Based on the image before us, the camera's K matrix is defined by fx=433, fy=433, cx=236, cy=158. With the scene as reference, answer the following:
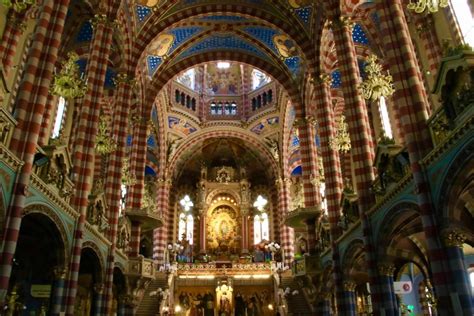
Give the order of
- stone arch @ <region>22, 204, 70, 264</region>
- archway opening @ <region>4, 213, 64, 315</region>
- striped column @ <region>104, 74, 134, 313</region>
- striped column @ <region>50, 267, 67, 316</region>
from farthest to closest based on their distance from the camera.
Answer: striped column @ <region>104, 74, 134, 313</region>, archway opening @ <region>4, 213, 64, 315</region>, striped column @ <region>50, 267, 67, 316</region>, stone arch @ <region>22, 204, 70, 264</region>

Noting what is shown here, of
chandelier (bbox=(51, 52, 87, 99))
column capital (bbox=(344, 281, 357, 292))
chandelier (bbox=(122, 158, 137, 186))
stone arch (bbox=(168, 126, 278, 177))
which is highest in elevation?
stone arch (bbox=(168, 126, 278, 177))

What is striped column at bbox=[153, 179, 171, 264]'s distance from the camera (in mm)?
31431

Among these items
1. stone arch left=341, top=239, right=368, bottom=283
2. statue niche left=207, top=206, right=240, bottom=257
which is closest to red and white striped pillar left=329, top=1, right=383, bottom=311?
stone arch left=341, top=239, right=368, bottom=283

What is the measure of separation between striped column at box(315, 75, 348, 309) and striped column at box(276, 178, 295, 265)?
12.2m

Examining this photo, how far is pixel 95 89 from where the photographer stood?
634 inches

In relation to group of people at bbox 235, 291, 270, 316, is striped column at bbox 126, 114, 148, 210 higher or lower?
higher

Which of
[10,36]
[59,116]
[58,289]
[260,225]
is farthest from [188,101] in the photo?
[58,289]

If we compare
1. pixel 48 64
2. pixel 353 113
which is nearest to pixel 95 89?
pixel 48 64

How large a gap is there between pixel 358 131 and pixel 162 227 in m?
20.5

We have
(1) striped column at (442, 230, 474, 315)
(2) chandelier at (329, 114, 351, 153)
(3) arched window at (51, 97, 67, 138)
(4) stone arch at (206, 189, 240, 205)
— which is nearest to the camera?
(1) striped column at (442, 230, 474, 315)

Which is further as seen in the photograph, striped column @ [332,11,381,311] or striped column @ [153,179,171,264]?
striped column @ [153,179,171,264]

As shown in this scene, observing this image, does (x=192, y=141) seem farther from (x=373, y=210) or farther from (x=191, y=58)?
(x=373, y=210)

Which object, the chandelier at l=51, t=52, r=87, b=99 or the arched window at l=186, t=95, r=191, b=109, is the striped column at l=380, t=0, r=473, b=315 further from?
the arched window at l=186, t=95, r=191, b=109

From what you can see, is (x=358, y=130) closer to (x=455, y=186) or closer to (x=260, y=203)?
(x=455, y=186)
